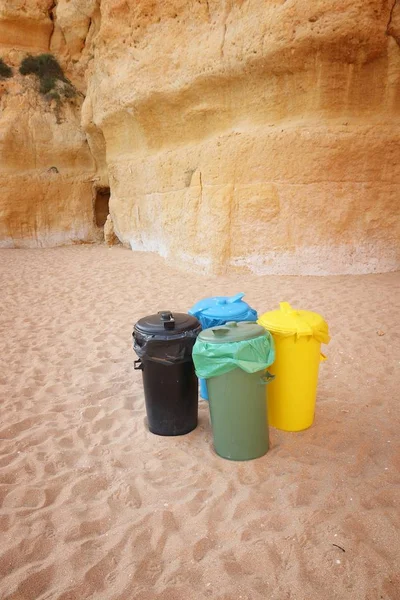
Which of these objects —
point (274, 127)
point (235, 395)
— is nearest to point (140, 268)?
point (274, 127)

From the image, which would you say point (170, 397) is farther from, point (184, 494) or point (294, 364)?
point (294, 364)

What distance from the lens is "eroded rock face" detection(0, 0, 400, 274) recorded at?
686 centimetres

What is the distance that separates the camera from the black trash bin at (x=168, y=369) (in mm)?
2787

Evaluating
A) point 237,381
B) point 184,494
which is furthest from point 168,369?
point 184,494

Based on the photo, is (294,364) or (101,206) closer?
(294,364)

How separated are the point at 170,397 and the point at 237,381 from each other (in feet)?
2.09

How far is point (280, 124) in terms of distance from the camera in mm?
7531

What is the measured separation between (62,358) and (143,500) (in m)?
2.53

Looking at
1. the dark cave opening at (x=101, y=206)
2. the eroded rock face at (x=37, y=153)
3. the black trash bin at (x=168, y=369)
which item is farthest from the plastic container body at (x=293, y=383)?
the dark cave opening at (x=101, y=206)

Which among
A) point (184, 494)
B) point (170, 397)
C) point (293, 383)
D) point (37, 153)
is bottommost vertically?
point (184, 494)

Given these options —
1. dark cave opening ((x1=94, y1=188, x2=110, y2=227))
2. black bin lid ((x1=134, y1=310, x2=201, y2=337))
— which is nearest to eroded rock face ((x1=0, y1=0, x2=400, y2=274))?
black bin lid ((x1=134, y1=310, x2=201, y2=337))

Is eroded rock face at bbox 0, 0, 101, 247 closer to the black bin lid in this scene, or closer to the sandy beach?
the sandy beach

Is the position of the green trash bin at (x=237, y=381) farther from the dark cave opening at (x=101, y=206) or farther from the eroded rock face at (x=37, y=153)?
the dark cave opening at (x=101, y=206)

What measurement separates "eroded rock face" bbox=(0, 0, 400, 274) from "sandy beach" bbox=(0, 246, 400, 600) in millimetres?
3461
